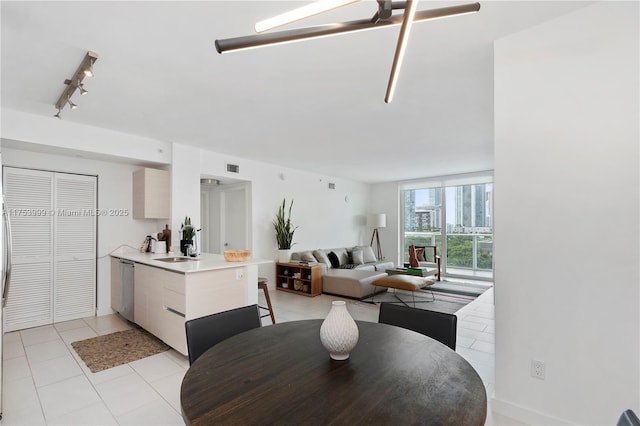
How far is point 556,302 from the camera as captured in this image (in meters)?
1.83

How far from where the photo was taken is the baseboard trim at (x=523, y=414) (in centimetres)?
181

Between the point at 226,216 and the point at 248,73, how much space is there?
4.30 meters

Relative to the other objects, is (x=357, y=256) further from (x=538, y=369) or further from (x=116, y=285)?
(x=538, y=369)

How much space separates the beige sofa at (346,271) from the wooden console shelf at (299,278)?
0.61 feet

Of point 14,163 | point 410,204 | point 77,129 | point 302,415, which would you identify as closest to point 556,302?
point 302,415

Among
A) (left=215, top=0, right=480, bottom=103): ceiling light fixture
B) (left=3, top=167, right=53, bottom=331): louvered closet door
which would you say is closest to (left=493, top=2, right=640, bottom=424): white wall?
(left=215, top=0, right=480, bottom=103): ceiling light fixture

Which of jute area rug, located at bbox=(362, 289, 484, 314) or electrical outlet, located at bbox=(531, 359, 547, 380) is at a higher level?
electrical outlet, located at bbox=(531, 359, 547, 380)

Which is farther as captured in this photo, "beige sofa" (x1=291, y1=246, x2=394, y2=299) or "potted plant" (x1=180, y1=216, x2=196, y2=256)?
"beige sofa" (x1=291, y1=246, x2=394, y2=299)

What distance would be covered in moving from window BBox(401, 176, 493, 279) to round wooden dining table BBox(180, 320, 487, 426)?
6.86 metres

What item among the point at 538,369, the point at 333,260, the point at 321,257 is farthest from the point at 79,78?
the point at 333,260

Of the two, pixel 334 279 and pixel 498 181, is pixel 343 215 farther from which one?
pixel 498 181

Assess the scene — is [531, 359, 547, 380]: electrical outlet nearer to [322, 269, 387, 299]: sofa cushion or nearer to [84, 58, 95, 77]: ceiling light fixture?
[322, 269, 387, 299]: sofa cushion

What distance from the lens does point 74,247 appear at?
4.13 m

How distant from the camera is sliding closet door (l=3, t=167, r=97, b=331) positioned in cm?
372
